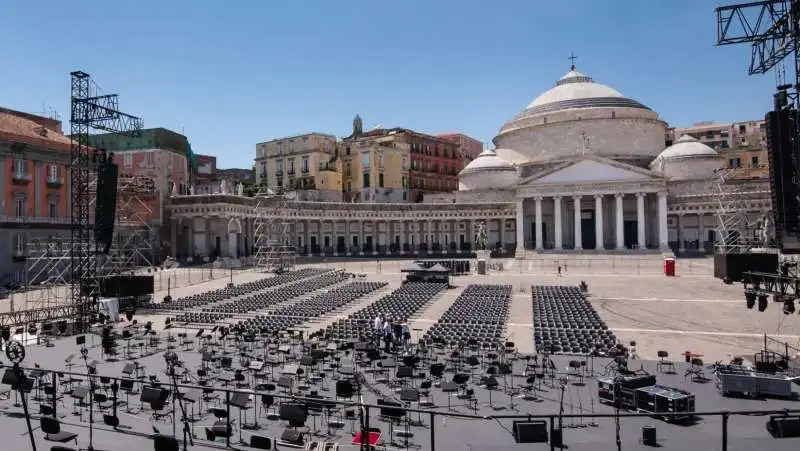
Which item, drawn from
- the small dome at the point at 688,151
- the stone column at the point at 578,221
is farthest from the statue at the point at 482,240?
the small dome at the point at 688,151

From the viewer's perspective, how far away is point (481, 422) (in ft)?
43.8

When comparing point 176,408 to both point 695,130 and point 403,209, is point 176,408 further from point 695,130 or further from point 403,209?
point 695,130

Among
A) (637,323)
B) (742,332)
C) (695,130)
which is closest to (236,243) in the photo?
(637,323)

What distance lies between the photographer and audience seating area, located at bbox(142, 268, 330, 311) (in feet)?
108

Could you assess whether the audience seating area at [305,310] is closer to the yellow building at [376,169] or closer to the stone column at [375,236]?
the stone column at [375,236]

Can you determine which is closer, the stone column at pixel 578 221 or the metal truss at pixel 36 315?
the metal truss at pixel 36 315

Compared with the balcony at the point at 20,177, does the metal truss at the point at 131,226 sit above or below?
below

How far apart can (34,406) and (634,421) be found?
15.3m

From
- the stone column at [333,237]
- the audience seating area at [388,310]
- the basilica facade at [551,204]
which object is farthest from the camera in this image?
the stone column at [333,237]

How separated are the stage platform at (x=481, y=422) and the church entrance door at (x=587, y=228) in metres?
59.1

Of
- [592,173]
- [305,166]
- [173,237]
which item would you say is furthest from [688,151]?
[173,237]

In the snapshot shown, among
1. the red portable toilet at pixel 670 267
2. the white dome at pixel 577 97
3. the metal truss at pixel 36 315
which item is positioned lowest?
the metal truss at pixel 36 315

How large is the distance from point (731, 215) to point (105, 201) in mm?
60202

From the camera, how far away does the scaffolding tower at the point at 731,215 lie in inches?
1796
